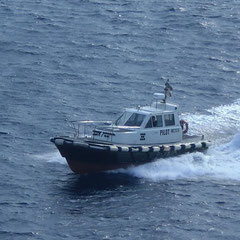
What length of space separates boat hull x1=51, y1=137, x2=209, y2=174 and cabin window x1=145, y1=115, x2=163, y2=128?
1550 millimetres

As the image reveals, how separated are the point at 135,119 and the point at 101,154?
3.82 meters

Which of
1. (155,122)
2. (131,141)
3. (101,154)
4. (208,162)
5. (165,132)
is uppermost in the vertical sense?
(155,122)

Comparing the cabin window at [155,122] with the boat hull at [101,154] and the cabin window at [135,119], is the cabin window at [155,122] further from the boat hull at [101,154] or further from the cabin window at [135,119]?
the boat hull at [101,154]

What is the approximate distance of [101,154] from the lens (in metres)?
55.6

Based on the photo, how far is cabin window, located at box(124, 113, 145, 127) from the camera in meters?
58.0

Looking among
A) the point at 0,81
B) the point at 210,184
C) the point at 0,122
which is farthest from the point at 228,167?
the point at 0,81

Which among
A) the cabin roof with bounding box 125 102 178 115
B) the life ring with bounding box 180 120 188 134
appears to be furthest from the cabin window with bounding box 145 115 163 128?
the life ring with bounding box 180 120 188 134

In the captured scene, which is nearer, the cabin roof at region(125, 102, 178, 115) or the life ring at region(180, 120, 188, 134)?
the cabin roof at region(125, 102, 178, 115)

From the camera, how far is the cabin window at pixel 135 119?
190 feet

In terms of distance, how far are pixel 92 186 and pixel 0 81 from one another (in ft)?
63.5

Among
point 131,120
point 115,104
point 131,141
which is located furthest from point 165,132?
point 115,104

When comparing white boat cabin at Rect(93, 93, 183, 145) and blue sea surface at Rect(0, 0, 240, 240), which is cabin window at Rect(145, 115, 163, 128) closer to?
white boat cabin at Rect(93, 93, 183, 145)

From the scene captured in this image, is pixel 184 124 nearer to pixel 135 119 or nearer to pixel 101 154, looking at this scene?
pixel 135 119

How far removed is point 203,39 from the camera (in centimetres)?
8269
